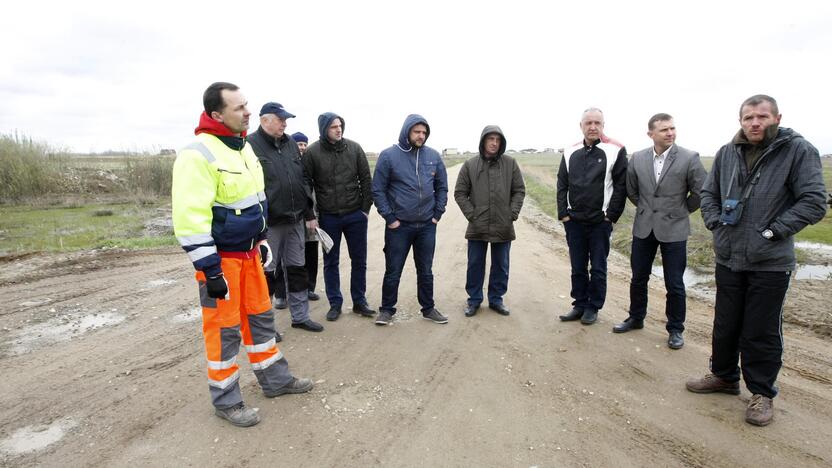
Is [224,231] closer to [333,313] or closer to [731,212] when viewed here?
[333,313]

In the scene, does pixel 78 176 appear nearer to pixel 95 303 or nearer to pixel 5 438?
pixel 95 303

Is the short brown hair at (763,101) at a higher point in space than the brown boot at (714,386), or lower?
higher

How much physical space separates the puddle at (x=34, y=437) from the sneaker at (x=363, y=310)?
2.86 meters

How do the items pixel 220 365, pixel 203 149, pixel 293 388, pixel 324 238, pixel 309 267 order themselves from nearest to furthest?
pixel 203 149 < pixel 220 365 < pixel 293 388 < pixel 324 238 < pixel 309 267

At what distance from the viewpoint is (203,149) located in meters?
2.97

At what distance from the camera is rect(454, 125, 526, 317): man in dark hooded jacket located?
5320mm

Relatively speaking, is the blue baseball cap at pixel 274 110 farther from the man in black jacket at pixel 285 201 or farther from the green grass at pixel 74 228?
the green grass at pixel 74 228

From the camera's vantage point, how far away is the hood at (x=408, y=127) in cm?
496

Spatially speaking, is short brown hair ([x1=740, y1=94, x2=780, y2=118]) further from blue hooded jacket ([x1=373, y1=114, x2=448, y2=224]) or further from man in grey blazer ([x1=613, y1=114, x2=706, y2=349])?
blue hooded jacket ([x1=373, y1=114, x2=448, y2=224])

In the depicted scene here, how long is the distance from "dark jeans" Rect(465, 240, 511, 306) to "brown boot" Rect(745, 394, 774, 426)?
2.66 meters

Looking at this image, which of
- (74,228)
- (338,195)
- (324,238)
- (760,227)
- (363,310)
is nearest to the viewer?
(760,227)

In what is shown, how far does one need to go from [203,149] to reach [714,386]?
4.28m

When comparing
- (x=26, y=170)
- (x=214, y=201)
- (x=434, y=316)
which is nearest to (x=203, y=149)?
(x=214, y=201)

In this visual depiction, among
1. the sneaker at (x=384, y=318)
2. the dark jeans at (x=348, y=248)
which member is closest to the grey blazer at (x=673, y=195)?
the sneaker at (x=384, y=318)
